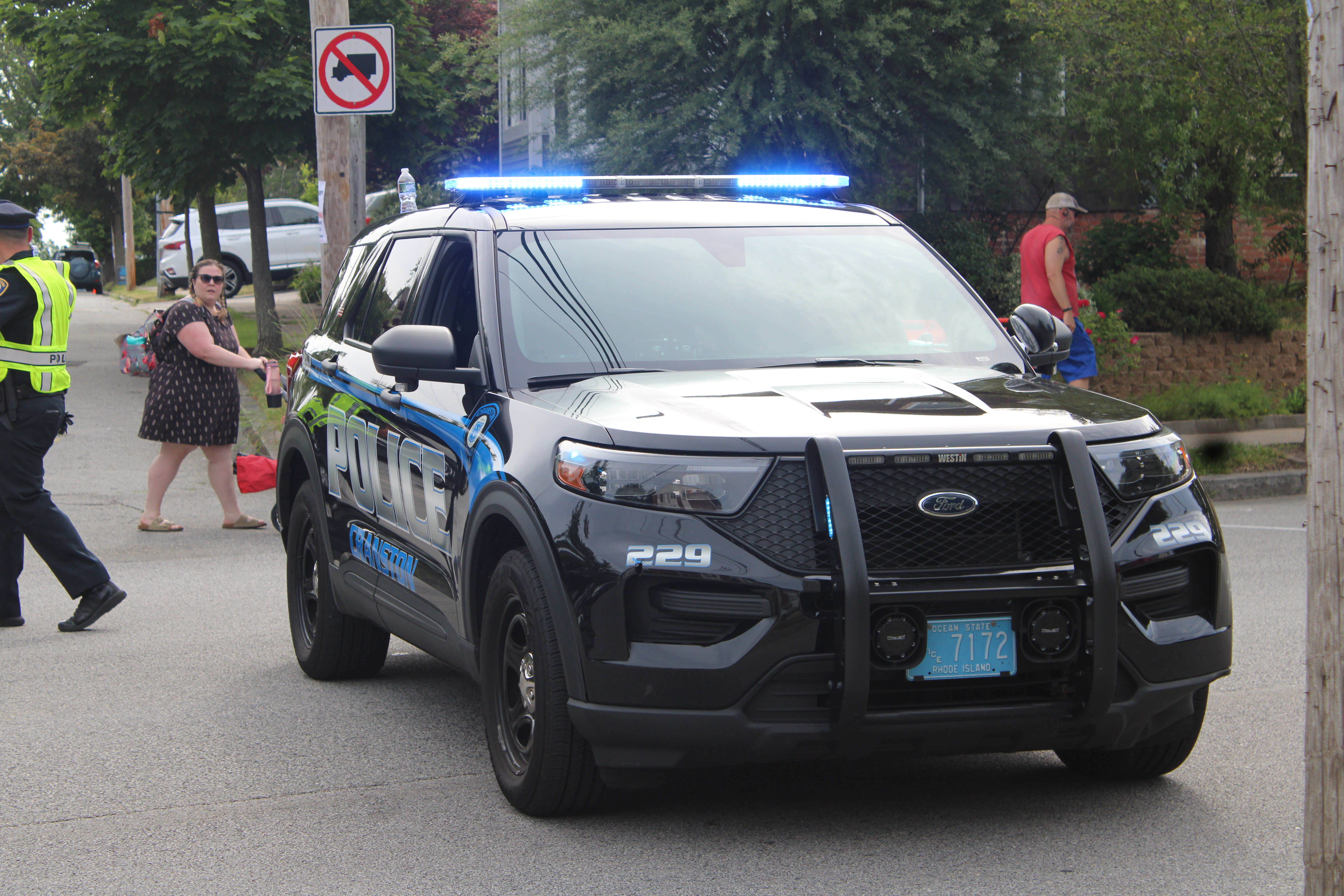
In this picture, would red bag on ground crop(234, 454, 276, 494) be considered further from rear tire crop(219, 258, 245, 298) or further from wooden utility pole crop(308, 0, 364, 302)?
rear tire crop(219, 258, 245, 298)

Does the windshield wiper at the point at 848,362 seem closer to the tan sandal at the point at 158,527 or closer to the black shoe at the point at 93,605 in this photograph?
the black shoe at the point at 93,605

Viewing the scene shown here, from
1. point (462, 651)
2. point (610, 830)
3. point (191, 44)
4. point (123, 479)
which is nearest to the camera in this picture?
point (610, 830)

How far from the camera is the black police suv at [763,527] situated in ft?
13.7

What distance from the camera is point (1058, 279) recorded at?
39.0ft

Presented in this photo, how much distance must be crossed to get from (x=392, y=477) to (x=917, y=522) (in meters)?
2.27

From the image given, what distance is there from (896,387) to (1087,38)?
41.8 feet

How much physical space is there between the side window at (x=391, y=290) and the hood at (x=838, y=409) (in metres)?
1.32

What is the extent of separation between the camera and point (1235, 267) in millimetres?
20984

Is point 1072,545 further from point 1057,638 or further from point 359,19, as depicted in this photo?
point 359,19

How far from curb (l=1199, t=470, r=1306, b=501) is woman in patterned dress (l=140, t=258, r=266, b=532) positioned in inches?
289

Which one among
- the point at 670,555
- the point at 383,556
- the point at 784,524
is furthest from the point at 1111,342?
the point at 670,555

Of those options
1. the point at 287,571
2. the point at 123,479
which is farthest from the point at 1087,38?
the point at 287,571

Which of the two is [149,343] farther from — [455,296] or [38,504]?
[455,296]

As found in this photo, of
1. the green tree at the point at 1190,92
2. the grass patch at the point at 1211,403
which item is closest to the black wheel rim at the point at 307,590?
the grass patch at the point at 1211,403
